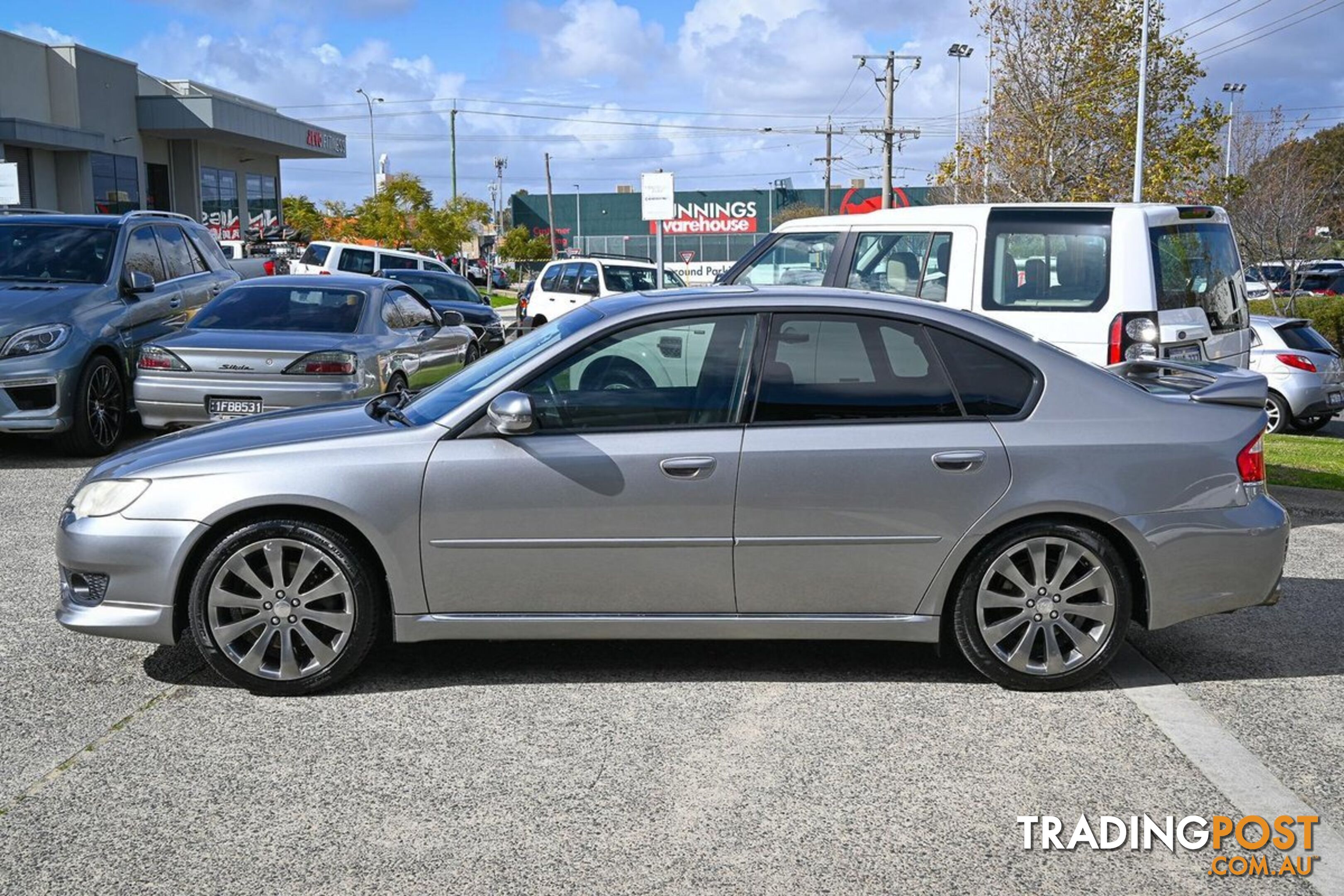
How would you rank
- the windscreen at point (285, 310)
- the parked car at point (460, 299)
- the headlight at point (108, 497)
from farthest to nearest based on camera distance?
the parked car at point (460, 299) → the windscreen at point (285, 310) → the headlight at point (108, 497)

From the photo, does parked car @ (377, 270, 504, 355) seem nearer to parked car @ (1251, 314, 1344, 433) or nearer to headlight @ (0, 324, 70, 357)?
headlight @ (0, 324, 70, 357)

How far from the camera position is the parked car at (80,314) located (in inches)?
422

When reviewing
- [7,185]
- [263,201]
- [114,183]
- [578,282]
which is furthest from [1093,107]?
[263,201]

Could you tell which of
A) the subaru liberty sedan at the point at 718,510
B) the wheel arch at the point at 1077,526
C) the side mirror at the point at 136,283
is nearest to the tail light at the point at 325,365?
the side mirror at the point at 136,283

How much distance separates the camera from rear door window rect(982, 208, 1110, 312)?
330 inches

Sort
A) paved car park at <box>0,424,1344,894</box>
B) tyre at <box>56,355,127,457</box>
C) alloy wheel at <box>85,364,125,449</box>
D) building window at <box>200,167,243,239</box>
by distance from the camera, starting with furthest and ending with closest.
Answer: building window at <box>200,167,243,239</box>, alloy wheel at <box>85,364,125,449</box>, tyre at <box>56,355,127,457</box>, paved car park at <box>0,424,1344,894</box>

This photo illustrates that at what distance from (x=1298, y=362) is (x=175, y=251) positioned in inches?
514

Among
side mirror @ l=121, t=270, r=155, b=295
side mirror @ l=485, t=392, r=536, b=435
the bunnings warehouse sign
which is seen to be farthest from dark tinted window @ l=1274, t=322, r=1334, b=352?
the bunnings warehouse sign

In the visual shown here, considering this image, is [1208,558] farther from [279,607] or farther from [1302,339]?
[1302,339]

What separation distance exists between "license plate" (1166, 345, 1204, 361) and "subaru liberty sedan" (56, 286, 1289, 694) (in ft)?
9.30

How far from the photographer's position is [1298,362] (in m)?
16.7

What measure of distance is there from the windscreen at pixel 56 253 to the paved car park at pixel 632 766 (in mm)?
6384

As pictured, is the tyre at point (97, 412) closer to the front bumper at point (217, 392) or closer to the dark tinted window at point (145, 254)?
the front bumper at point (217, 392)

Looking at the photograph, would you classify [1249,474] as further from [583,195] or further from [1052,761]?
[583,195]
